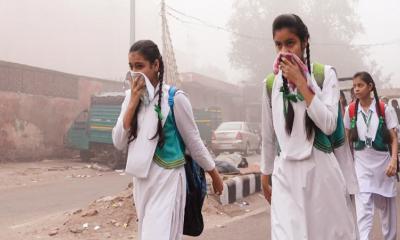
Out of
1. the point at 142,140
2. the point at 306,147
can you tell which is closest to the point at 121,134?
the point at 142,140

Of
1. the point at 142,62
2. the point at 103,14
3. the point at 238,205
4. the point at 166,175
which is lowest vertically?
the point at 238,205

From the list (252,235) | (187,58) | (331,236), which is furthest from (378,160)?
(187,58)

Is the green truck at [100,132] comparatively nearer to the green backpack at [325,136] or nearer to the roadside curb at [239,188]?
the roadside curb at [239,188]

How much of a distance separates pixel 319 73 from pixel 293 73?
0.72 ft

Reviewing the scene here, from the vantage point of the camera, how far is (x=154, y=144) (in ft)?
9.69

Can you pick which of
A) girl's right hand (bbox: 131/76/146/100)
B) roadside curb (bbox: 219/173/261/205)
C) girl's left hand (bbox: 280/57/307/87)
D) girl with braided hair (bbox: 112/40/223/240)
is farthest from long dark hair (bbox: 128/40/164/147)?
roadside curb (bbox: 219/173/261/205)

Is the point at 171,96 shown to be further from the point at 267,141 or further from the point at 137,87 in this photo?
the point at 267,141

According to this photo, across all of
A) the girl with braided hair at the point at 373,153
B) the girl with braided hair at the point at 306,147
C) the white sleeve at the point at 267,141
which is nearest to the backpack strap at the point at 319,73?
the girl with braided hair at the point at 306,147

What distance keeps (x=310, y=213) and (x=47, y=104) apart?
15.9 metres

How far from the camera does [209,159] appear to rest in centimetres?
326

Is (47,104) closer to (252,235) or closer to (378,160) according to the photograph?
(252,235)

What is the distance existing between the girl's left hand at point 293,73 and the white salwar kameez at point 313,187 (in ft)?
0.23

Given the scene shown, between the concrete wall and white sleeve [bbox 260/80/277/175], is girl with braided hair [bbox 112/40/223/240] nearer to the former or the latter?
white sleeve [bbox 260/80/277/175]

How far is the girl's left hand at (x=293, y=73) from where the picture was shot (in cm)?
234
